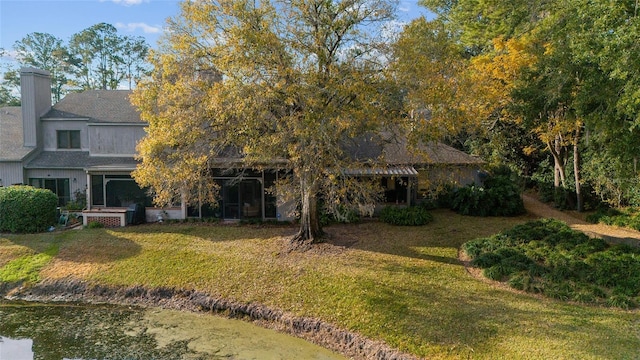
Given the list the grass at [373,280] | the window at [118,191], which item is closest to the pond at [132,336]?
the grass at [373,280]

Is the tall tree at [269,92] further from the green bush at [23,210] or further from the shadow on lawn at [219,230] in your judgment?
the green bush at [23,210]

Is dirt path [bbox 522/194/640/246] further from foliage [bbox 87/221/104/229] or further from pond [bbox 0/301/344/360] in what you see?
foliage [bbox 87/221/104/229]

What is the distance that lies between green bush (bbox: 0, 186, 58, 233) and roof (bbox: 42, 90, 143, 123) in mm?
5920

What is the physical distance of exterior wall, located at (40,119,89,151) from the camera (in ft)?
76.1

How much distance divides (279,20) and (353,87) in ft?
11.1

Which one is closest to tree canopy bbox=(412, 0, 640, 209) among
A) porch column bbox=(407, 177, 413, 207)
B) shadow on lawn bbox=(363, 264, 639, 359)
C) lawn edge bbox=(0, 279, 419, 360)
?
porch column bbox=(407, 177, 413, 207)

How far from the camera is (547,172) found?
24.2 meters

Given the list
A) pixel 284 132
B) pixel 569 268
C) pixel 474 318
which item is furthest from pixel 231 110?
pixel 569 268

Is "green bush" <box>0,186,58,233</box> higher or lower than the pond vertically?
higher

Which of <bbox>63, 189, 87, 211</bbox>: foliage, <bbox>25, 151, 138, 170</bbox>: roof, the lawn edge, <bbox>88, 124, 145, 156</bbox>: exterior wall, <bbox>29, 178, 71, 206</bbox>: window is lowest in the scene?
the lawn edge

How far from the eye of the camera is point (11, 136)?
78.8 feet

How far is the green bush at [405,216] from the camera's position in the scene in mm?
18656

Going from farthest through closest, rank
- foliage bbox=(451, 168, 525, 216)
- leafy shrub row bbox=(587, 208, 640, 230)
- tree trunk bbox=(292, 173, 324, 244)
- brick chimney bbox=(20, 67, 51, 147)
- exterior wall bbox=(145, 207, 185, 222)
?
brick chimney bbox=(20, 67, 51, 147)
foliage bbox=(451, 168, 525, 216)
exterior wall bbox=(145, 207, 185, 222)
leafy shrub row bbox=(587, 208, 640, 230)
tree trunk bbox=(292, 173, 324, 244)

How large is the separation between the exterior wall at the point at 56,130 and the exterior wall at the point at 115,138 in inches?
48.9
